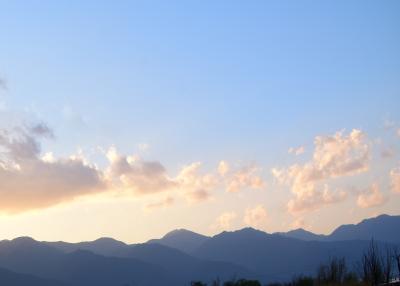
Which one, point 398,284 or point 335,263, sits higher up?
point 335,263

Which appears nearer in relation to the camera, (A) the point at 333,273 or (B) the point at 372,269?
(B) the point at 372,269

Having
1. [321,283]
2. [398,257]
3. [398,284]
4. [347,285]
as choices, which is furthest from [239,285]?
[398,284]

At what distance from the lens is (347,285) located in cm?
2759

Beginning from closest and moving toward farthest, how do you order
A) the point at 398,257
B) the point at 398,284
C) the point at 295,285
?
1. the point at 398,284
2. the point at 398,257
3. the point at 295,285

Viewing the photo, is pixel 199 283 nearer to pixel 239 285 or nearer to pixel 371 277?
pixel 239 285

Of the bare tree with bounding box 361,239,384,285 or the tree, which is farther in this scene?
the tree

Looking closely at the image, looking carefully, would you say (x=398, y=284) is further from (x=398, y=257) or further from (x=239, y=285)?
(x=239, y=285)

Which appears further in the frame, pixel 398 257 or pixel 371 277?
pixel 371 277

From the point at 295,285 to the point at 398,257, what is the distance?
12.9 m

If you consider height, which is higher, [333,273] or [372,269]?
[333,273]

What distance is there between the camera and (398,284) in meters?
21.1

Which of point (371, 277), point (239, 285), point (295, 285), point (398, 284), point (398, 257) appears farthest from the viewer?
point (239, 285)

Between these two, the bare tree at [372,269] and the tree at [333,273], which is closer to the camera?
the bare tree at [372,269]

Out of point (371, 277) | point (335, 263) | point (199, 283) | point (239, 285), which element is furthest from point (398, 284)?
point (199, 283)
